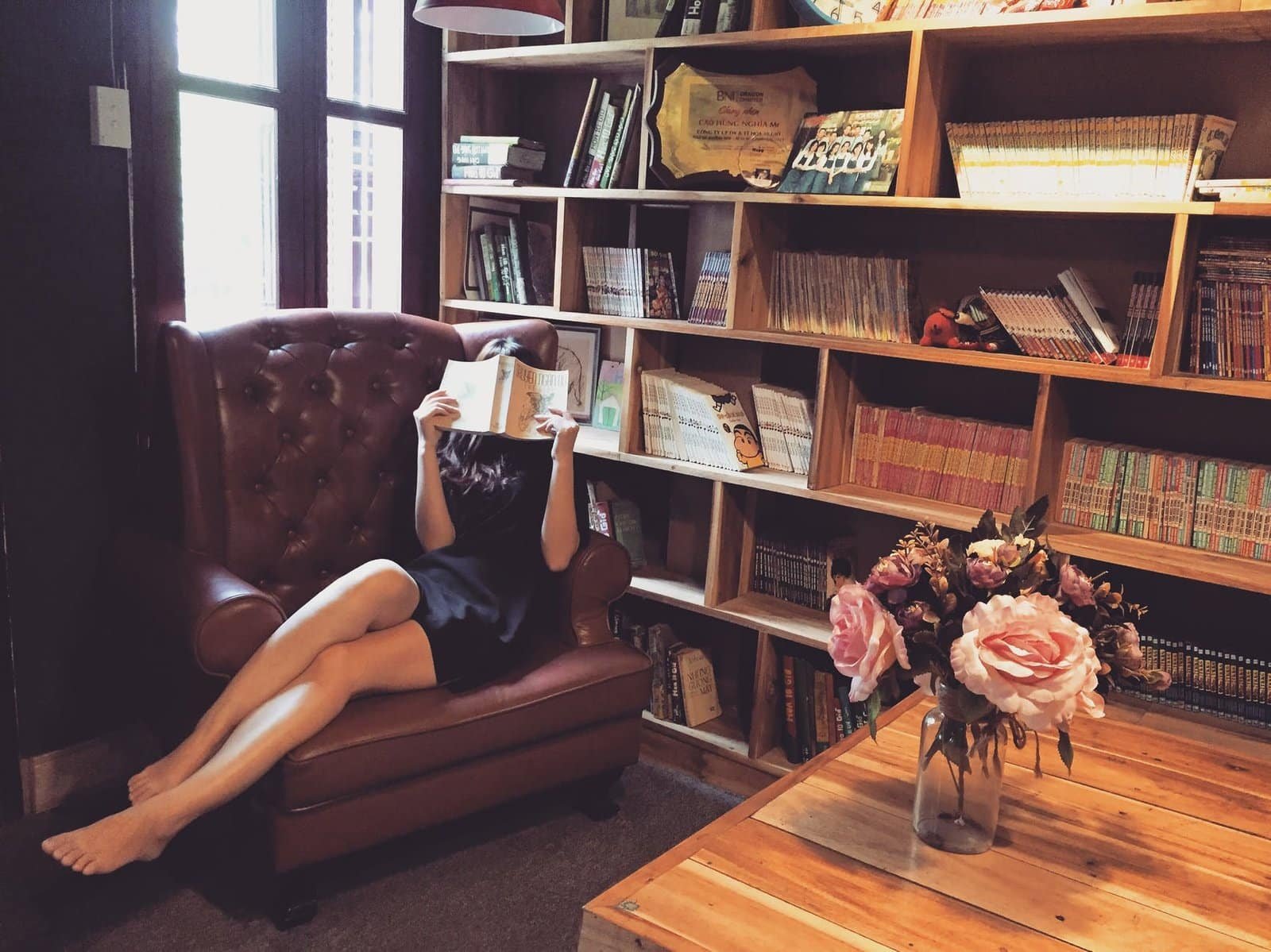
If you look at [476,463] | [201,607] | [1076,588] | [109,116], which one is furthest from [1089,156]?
[109,116]

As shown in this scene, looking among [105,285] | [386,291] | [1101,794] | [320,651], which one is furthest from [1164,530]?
[105,285]

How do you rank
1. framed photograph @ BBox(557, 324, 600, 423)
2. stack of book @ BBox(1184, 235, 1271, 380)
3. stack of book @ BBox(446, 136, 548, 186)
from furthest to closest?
framed photograph @ BBox(557, 324, 600, 423) → stack of book @ BBox(446, 136, 548, 186) → stack of book @ BBox(1184, 235, 1271, 380)

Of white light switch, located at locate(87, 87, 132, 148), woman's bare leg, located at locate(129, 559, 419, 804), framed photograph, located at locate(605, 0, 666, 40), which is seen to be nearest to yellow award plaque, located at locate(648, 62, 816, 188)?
framed photograph, located at locate(605, 0, 666, 40)

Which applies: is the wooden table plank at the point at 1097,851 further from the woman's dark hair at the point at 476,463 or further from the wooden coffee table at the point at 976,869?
the woman's dark hair at the point at 476,463

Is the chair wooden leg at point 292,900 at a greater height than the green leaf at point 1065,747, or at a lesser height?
lesser

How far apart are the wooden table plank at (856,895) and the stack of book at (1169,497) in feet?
4.07

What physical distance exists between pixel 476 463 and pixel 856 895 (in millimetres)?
1477

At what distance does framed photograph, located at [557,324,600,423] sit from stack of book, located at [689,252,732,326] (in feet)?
1.42

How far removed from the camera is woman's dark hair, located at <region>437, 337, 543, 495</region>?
2561 millimetres

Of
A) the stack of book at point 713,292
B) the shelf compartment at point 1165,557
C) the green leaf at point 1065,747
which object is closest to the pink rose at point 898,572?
the green leaf at point 1065,747

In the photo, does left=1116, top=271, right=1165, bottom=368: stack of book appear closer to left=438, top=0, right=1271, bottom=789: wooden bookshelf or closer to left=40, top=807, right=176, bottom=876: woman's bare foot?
left=438, top=0, right=1271, bottom=789: wooden bookshelf

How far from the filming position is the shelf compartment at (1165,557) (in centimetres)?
211

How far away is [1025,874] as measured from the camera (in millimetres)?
1448

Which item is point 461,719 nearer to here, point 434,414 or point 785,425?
point 434,414
